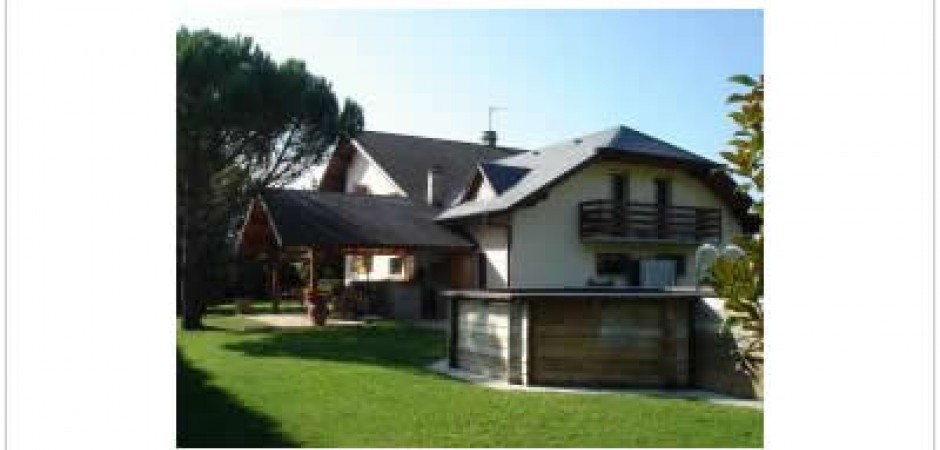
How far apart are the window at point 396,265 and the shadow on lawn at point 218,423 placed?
14.2 meters

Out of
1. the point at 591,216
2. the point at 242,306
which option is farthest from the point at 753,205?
the point at 242,306

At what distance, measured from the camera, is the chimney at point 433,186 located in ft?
78.9

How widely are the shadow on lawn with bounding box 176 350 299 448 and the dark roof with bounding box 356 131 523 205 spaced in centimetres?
1602

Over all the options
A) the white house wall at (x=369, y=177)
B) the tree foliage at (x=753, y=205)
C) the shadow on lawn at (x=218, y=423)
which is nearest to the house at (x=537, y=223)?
the white house wall at (x=369, y=177)

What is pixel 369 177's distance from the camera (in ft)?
90.6

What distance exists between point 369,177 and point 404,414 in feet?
67.6

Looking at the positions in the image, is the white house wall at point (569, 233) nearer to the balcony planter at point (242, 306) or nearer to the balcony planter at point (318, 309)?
the balcony planter at point (318, 309)

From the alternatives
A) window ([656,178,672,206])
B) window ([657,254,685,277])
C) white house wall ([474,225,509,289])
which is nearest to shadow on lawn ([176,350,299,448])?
white house wall ([474,225,509,289])

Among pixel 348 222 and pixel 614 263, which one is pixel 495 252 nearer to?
pixel 614 263
